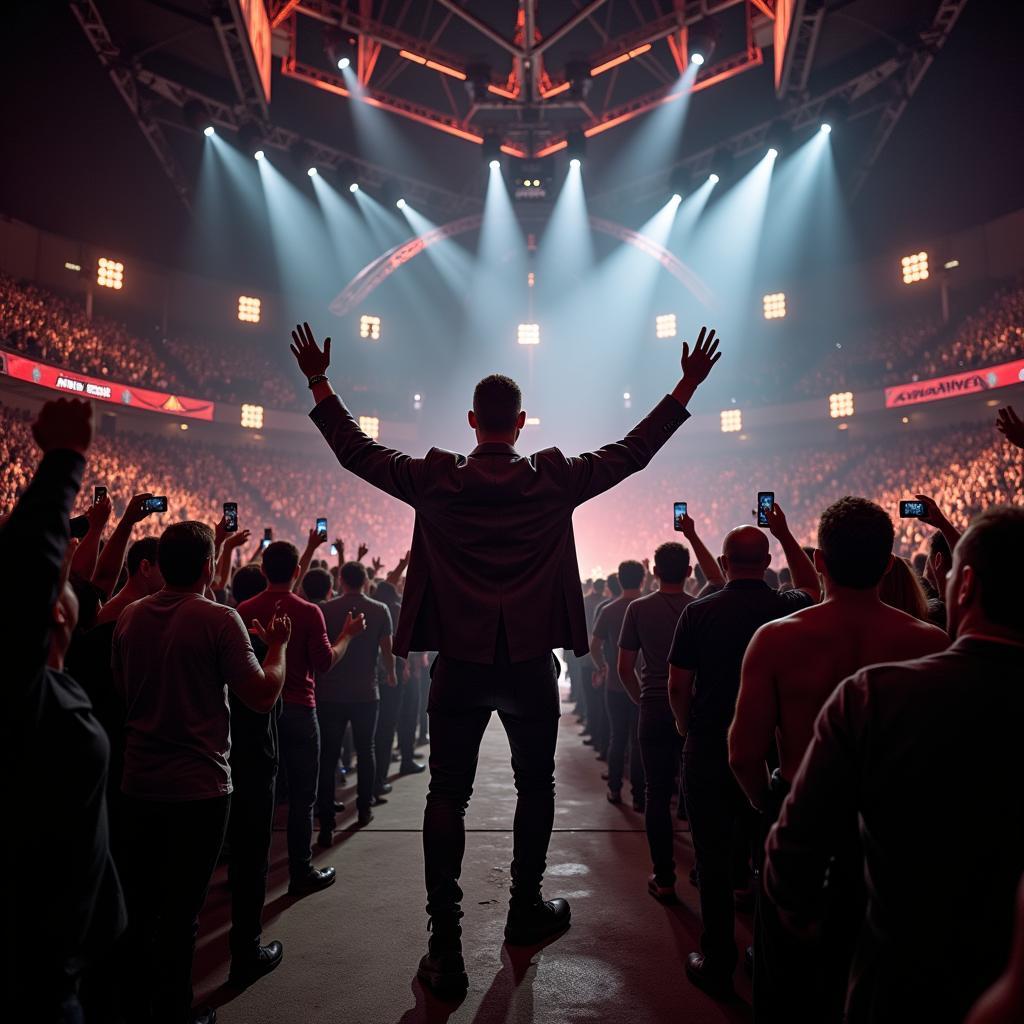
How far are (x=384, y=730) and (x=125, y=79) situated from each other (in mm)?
21679

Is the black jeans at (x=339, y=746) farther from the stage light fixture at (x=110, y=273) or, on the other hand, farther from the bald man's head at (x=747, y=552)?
the stage light fixture at (x=110, y=273)

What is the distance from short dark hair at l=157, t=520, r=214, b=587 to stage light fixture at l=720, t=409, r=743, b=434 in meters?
32.3

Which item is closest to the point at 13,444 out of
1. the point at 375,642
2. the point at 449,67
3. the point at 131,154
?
the point at 131,154

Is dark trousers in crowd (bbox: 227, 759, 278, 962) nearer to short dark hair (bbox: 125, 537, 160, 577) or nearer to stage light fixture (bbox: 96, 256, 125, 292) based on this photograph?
short dark hair (bbox: 125, 537, 160, 577)

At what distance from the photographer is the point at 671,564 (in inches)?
211

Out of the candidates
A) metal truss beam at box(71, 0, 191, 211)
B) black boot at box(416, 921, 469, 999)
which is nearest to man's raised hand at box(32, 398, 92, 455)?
black boot at box(416, 921, 469, 999)

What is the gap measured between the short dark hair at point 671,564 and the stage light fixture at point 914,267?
2913 cm

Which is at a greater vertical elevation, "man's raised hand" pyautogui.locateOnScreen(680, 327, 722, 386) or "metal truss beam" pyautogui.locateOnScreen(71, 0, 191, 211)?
"metal truss beam" pyautogui.locateOnScreen(71, 0, 191, 211)

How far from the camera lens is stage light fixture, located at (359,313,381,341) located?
35.6 m

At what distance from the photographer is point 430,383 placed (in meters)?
38.3

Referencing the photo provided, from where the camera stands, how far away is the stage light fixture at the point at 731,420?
108 feet

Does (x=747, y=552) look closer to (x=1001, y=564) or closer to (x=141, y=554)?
(x=1001, y=564)

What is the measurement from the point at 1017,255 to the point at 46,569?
32.2m

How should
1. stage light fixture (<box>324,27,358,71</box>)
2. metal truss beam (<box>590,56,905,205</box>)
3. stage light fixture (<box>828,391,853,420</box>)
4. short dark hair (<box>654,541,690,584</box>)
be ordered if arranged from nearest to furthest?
1. short dark hair (<box>654,541,690,584</box>)
2. metal truss beam (<box>590,56,905,205</box>)
3. stage light fixture (<box>324,27,358,71</box>)
4. stage light fixture (<box>828,391,853,420</box>)
